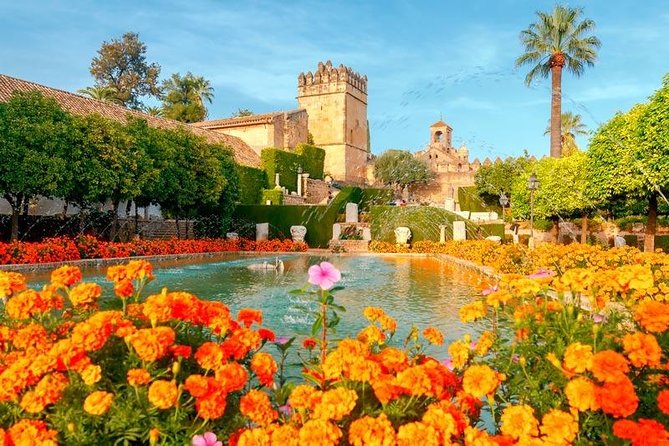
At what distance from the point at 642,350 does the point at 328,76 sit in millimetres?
52729

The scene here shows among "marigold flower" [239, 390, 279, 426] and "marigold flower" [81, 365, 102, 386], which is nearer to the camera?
"marigold flower" [81, 365, 102, 386]

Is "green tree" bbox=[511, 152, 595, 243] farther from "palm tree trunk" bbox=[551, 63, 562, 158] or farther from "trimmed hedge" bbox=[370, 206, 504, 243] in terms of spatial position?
"trimmed hedge" bbox=[370, 206, 504, 243]

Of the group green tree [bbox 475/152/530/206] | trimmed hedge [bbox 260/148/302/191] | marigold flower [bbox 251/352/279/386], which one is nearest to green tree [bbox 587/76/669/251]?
marigold flower [bbox 251/352/279/386]

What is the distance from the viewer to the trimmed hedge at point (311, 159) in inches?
1574

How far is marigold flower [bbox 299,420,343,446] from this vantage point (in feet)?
5.76

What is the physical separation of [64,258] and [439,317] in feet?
35.9

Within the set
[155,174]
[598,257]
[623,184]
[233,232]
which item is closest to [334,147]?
[233,232]

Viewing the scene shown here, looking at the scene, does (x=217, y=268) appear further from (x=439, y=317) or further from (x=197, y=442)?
(x=197, y=442)

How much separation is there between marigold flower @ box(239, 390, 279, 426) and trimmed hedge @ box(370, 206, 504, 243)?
2323cm

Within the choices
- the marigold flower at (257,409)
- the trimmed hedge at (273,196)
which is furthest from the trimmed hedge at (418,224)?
the marigold flower at (257,409)

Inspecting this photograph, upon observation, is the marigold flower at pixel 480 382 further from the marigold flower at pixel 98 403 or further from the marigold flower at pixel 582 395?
the marigold flower at pixel 98 403

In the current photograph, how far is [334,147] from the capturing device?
168ft

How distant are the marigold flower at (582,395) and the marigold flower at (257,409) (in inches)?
45.5

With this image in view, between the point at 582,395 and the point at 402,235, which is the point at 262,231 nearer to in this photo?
the point at 402,235
